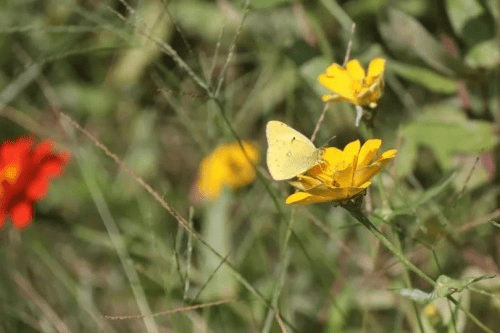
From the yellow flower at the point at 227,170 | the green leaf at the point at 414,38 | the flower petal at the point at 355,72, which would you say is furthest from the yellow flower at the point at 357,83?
the yellow flower at the point at 227,170

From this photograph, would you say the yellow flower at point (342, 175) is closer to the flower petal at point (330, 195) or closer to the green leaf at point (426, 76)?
the flower petal at point (330, 195)

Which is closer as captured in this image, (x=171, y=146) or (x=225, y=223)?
(x=225, y=223)

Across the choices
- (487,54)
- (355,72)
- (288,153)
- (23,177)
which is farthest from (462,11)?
(23,177)

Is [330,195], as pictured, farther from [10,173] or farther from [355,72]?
[10,173]

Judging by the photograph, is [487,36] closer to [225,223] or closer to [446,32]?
[446,32]

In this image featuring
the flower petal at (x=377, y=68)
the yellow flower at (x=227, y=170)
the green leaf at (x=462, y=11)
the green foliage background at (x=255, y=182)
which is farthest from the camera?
the yellow flower at (x=227, y=170)

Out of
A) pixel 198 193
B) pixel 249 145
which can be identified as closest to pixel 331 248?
pixel 249 145
